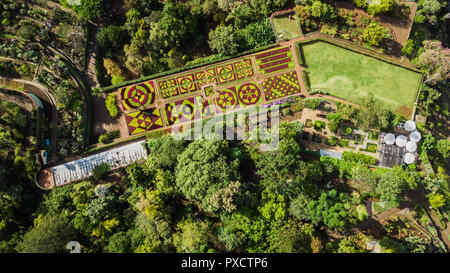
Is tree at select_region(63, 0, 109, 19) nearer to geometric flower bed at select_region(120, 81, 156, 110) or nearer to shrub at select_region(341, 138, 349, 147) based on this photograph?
geometric flower bed at select_region(120, 81, 156, 110)

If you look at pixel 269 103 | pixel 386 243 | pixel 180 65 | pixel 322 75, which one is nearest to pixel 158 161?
pixel 180 65

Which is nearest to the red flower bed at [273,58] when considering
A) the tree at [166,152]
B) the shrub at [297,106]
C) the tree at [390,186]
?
the shrub at [297,106]

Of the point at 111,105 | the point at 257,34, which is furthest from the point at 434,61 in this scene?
the point at 111,105

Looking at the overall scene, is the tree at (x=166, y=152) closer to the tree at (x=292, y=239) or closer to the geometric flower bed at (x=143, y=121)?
the geometric flower bed at (x=143, y=121)

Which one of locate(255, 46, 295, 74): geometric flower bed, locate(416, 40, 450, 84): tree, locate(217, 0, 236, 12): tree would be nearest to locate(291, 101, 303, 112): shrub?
locate(255, 46, 295, 74): geometric flower bed

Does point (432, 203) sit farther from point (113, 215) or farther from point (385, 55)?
point (113, 215)

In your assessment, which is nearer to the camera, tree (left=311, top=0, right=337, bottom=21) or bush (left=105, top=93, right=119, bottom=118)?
tree (left=311, top=0, right=337, bottom=21)
